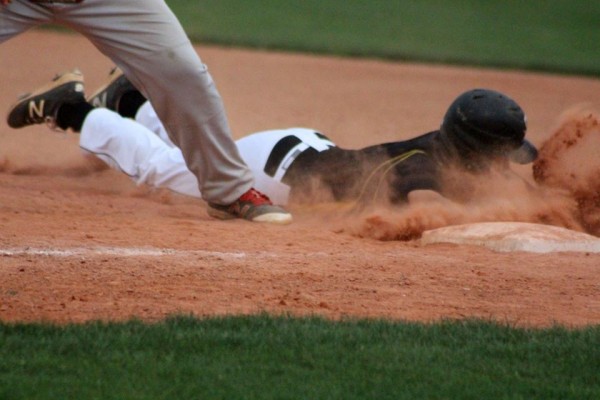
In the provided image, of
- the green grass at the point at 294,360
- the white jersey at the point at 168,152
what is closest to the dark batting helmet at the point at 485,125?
the white jersey at the point at 168,152

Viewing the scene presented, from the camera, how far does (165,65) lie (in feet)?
15.1

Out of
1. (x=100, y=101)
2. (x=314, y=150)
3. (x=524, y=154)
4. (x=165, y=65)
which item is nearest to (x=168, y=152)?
(x=314, y=150)

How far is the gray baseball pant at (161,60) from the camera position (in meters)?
4.35

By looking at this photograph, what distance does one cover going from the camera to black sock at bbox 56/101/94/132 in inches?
237

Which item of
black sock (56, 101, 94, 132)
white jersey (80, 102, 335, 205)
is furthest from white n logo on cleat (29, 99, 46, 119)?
white jersey (80, 102, 335, 205)

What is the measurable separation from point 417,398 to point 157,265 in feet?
5.17

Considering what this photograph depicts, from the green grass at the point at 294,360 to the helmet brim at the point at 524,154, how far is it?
6.30ft

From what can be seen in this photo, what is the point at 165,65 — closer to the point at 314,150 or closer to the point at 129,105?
the point at 314,150

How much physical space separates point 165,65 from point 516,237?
1.71 m

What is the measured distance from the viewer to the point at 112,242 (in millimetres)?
4621

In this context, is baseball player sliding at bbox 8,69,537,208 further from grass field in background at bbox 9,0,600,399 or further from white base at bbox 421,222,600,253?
grass field in background at bbox 9,0,600,399

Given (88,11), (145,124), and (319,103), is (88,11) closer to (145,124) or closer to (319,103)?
(145,124)

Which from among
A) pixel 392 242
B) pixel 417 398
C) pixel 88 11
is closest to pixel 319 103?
pixel 392 242

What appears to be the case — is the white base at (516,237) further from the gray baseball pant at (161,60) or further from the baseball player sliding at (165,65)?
the gray baseball pant at (161,60)
